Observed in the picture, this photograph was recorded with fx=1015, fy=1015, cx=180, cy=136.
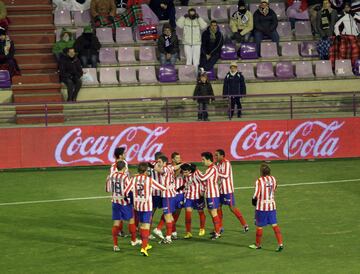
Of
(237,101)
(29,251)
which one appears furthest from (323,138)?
(29,251)

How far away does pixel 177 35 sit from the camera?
37.9 m

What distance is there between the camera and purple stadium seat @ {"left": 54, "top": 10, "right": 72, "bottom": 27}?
37969 mm

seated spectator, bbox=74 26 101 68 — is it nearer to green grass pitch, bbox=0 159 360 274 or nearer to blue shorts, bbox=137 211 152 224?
green grass pitch, bbox=0 159 360 274

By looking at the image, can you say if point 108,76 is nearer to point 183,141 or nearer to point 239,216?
point 183,141

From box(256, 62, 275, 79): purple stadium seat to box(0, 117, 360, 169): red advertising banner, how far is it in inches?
161

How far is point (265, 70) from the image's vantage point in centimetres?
3694

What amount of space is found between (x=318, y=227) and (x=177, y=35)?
16071 mm

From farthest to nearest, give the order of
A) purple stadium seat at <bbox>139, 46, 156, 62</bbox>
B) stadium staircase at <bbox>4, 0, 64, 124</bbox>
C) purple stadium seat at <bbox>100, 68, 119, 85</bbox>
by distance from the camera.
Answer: purple stadium seat at <bbox>139, 46, 156, 62</bbox>
purple stadium seat at <bbox>100, 68, 119, 85</bbox>
stadium staircase at <bbox>4, 0, 64, 124</bbox>

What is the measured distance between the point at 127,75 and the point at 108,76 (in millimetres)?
682

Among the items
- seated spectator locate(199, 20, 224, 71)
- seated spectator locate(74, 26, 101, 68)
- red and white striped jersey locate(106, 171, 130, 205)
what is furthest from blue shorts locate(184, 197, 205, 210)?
seated spectator locate(74, 26, 101, 68)

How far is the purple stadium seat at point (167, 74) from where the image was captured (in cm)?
3619

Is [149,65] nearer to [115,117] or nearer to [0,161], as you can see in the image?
[115,117]

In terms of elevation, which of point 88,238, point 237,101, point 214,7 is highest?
point 214,7

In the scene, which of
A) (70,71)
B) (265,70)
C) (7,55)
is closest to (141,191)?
(70,71)
